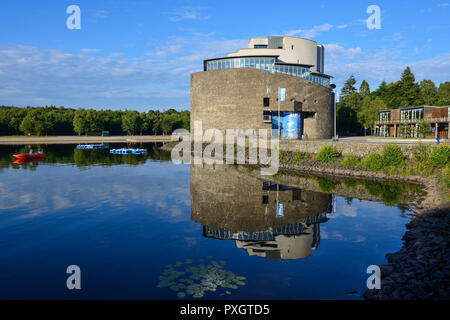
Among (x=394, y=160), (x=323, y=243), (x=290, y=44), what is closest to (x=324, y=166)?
(x=394, y=160)

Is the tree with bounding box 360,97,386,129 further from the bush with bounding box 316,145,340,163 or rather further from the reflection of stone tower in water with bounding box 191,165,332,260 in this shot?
the reflection of stone tower in water with bounding box 191,165,332,260

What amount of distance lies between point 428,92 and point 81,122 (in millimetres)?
141532

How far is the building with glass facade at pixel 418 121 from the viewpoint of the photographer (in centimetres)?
6819

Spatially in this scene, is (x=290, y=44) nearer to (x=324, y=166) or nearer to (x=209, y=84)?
(x=209, y=84)

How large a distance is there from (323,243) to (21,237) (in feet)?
56.4

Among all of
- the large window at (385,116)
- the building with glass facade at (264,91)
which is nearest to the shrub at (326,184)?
the building with glass facade at (264,91)

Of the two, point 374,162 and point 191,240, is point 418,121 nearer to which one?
point 374,162

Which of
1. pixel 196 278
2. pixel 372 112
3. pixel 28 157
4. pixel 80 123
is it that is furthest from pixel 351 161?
pixel 80 123

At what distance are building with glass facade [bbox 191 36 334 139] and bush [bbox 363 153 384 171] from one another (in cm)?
2996

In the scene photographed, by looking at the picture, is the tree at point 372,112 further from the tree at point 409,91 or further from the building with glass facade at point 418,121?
the tree at point 409,91

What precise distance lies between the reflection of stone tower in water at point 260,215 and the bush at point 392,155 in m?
14.3

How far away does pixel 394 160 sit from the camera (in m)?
38.6

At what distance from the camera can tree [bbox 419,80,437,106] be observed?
360 feet

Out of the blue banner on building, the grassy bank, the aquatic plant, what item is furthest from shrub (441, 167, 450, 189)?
the blue banner on building
